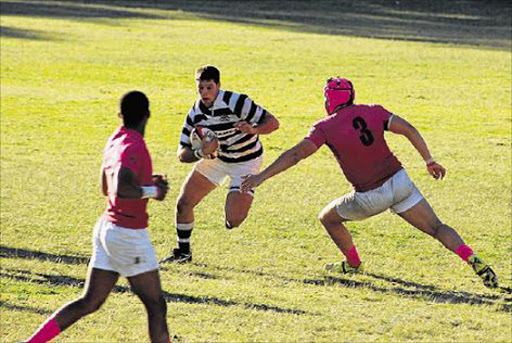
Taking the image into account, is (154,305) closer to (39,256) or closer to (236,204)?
(236,204)

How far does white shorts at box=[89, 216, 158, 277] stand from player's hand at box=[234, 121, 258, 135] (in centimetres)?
344

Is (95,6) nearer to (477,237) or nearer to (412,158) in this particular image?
(412,158)

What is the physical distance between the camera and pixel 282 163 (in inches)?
395

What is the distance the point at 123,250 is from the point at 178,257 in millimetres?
4526

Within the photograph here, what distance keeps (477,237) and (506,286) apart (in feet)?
8.67

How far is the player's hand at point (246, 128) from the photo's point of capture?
11.1m

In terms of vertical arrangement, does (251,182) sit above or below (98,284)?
above

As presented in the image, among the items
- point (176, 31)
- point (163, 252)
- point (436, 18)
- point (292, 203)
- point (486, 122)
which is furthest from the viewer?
point (436, 18)

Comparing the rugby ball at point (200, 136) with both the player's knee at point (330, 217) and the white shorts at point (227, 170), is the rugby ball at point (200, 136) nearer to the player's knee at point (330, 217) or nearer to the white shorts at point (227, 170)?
the white shorts at point (227, 170)

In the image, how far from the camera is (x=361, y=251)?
12.8 metres

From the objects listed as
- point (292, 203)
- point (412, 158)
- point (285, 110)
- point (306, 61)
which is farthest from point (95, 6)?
point (292, 203)

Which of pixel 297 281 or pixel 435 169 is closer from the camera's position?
pixel 435 169

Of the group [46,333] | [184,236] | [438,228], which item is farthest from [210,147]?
[46,333]

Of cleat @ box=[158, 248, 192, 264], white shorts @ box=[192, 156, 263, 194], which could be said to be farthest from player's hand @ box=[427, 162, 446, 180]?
cleat @ box=[158, 248, 192, 264]
